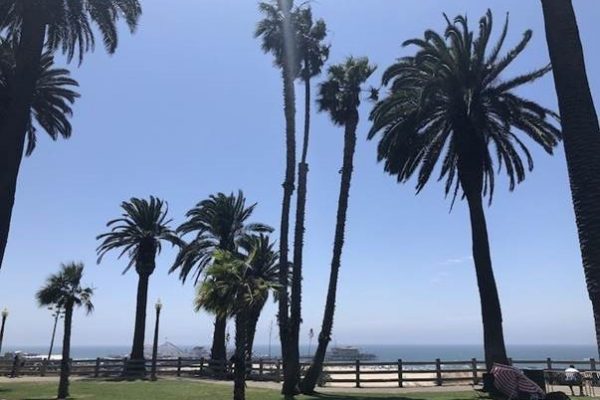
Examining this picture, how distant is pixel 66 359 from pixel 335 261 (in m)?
12.6

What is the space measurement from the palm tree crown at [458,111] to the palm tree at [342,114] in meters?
1.68

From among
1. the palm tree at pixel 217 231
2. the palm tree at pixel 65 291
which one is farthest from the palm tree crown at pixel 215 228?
the palm tree at pixel 65 291

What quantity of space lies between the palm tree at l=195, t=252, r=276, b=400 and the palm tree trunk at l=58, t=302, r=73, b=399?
9.19 meters

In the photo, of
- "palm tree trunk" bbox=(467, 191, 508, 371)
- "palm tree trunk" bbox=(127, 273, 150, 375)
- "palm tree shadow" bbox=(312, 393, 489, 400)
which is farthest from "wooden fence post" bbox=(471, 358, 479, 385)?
"palm tree trunk" bbox=(127, 273, 150, 375)

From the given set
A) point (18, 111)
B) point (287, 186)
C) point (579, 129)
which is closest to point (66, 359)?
point (18, 111)

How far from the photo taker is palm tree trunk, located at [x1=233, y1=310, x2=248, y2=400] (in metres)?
18.9

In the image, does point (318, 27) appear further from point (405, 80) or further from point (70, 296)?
point (70, 296)

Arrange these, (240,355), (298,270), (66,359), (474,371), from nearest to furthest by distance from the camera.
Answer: (240,355)
(66,359)
(298,270)
(474,371)

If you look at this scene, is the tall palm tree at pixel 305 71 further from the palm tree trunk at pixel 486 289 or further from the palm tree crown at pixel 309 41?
the palm tree trunk at pixel 486 289

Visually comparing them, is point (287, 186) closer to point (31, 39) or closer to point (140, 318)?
point (31, 39)

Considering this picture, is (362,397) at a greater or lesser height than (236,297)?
lesser

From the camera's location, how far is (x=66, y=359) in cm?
2519

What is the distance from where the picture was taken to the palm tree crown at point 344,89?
1196 inches

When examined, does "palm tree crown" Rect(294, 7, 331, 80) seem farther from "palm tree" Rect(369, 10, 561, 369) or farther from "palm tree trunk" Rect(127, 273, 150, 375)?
"palm tree trunk" Rect(127, 273, 150, 375)
